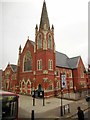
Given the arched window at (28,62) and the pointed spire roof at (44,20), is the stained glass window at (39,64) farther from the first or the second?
the pointed spire roof at (44,20)

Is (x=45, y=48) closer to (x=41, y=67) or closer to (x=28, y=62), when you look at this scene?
(x=41, y=67)

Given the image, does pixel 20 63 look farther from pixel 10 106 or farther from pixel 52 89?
pixel 10 106

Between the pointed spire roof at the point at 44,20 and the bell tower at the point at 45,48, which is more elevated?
the pointed spire roof at the point at 44,20

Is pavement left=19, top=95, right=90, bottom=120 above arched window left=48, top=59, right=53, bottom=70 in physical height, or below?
below

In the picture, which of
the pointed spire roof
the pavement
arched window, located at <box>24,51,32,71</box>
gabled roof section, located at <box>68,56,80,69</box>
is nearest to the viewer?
the pavement

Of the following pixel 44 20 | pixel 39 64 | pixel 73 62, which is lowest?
pixel 39 64

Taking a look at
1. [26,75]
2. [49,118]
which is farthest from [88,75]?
[49,118]

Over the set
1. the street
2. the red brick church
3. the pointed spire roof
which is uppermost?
the pointed spire roof

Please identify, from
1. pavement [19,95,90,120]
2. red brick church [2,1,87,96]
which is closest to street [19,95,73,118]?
pavement [19,95,90,120]

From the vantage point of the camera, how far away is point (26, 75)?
40.1 m

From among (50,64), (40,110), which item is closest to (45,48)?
(50,64)

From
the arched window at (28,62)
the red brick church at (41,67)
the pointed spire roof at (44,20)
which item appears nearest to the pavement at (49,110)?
the red brick church at (41,67)

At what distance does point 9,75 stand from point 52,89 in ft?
62.3

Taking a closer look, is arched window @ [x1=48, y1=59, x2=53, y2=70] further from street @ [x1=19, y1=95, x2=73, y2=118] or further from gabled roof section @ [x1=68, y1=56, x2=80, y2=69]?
gabled roof section @ [x1=68, y1=56, x2=80, y2=69]
